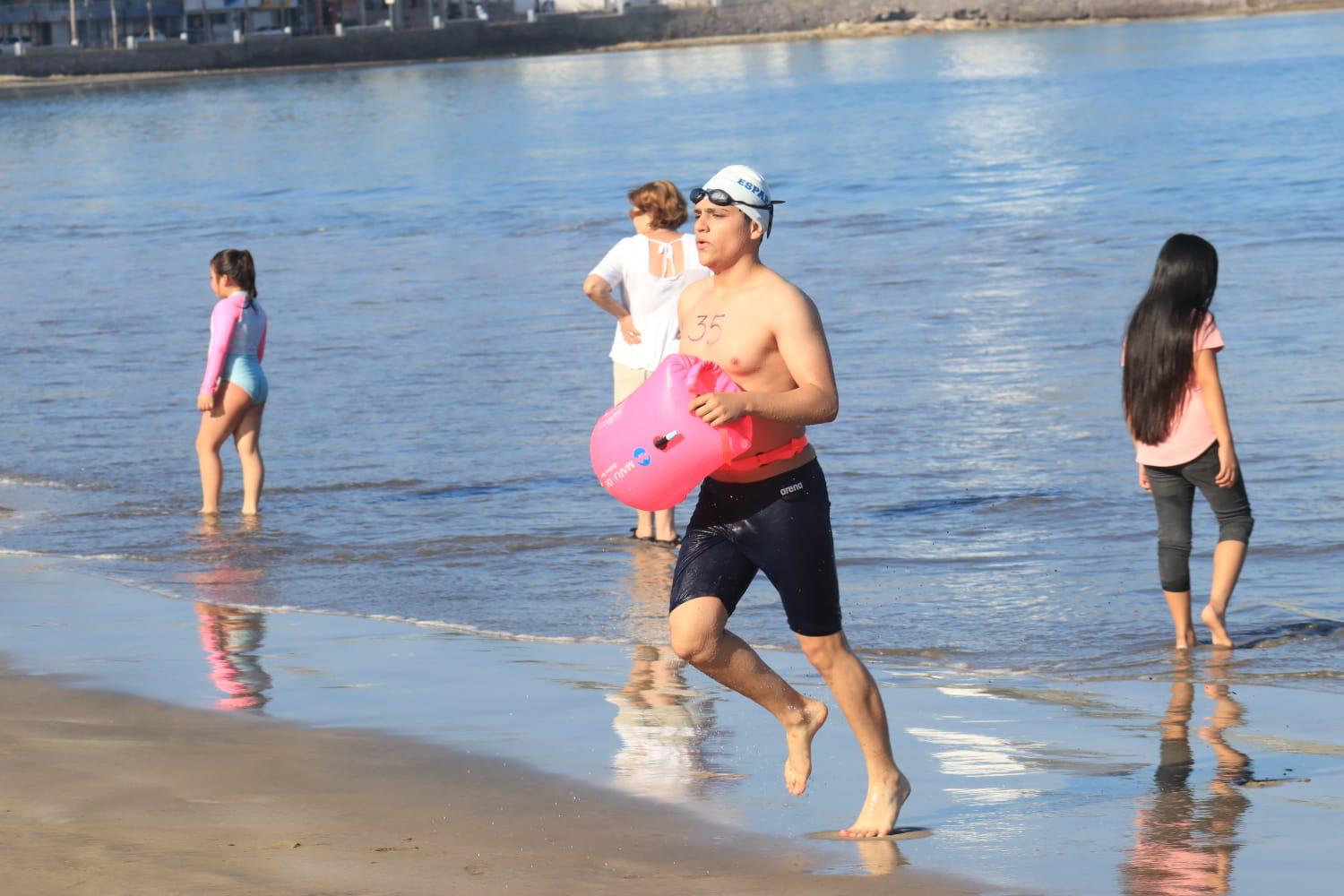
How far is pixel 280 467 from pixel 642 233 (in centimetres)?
419

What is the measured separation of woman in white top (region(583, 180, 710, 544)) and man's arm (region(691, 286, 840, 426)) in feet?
12.2

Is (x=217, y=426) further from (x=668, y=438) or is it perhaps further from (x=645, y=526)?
(x=668, y=438)

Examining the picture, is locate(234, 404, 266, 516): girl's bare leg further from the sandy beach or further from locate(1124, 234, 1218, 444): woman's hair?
locate(1124, 234, 1218, 444): woman's hair

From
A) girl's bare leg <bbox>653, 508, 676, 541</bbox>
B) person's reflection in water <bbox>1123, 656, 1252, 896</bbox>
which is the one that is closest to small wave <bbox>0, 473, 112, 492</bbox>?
girl's bare leg <bbox>653, 508, 676, 541</bbox>

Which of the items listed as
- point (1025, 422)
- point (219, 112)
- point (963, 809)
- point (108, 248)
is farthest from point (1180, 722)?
point (219, 112)

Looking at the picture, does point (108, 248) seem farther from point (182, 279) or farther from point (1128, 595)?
point (1128, 595)

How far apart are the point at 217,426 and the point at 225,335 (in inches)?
21.8

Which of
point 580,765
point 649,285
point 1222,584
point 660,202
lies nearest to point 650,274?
point 649,285

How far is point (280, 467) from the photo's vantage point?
11.6m

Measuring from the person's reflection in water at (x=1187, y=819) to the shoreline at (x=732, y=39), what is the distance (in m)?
113

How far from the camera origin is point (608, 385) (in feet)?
45.6

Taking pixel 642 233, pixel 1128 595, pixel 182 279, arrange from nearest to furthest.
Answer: pixel 1128 595 → pixel 642 233 → pixel 182 279

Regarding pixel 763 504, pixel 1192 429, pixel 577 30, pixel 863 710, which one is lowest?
pixel 863 710

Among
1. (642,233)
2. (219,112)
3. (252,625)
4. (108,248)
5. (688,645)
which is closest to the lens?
(688,645)
